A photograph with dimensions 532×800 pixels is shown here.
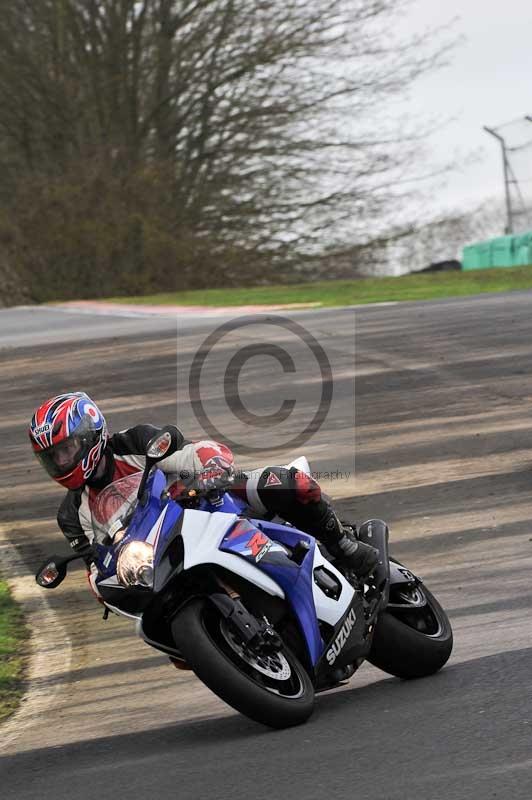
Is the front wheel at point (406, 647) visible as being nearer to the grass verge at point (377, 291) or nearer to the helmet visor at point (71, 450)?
the helmet visor at point (71, 450)

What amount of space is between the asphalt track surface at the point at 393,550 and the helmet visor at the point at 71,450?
1.15 m

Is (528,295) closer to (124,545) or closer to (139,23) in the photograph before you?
(124,545)

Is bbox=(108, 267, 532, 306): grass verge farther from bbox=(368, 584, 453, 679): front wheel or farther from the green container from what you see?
bbox=(368, 584, 453, 679): front wheel

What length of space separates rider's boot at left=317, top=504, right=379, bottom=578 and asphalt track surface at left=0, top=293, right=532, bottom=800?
0.52 m

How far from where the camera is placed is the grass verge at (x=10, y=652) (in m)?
6.99

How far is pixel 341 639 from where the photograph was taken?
5.73 m

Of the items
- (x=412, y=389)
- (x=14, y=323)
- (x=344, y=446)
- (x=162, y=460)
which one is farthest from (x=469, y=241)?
(x=162, y=460)

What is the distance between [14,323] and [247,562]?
21060 millimetres

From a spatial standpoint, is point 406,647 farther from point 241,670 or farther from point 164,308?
point 164,308

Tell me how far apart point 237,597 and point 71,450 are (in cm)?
88

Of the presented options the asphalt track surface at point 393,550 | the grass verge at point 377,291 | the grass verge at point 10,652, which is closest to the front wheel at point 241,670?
the asphalt track surface at point 393,550

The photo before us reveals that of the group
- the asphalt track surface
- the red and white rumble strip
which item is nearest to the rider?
the asphalt track surface

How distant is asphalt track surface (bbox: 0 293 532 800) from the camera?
4871mm

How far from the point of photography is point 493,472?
11.1m
